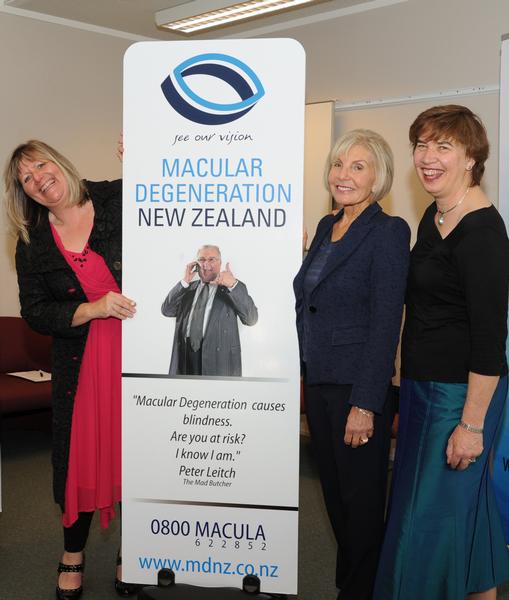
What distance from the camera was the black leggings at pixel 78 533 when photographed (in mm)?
2768

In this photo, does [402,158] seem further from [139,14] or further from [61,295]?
[61,295]

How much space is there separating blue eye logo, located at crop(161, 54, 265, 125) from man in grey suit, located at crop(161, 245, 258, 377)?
1.41 ft

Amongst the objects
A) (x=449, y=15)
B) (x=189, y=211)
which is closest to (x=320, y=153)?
(x=449, y=15)

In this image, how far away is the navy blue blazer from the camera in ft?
7.18

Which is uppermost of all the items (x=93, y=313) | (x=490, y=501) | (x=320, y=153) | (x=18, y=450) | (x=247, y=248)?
(x=320, y=153)

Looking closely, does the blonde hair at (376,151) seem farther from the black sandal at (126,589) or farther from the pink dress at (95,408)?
the black sandal at (126,589)

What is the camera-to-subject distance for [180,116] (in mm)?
2354

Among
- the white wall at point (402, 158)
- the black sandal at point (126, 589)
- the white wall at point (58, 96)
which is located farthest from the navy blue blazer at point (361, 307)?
the white wall at point (58, 96)

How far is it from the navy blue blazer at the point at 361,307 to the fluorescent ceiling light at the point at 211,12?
337 centimetres

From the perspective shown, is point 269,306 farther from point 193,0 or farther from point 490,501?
point 193,0

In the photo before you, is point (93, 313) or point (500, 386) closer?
point (500, 386)

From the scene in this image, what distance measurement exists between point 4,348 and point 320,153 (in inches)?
108


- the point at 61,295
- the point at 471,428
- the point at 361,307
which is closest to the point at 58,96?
the point at 61,295

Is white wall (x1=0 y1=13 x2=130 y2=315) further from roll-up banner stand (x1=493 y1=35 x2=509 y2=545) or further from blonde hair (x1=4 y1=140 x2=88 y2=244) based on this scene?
roll-up banner stand (x1=493 y1=35 x2=509 y2=545)
